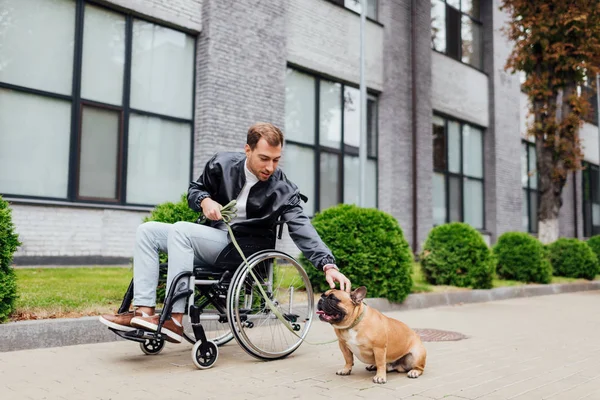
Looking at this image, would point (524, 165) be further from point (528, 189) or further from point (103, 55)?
point (103, 55)

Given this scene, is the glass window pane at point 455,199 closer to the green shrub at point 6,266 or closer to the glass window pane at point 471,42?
the glass window pane at point 471,42

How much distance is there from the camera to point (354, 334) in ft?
13.2

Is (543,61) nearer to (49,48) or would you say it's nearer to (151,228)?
(49,48)

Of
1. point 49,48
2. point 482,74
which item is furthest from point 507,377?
point 482,74

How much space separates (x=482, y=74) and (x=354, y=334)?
18245 millimetres

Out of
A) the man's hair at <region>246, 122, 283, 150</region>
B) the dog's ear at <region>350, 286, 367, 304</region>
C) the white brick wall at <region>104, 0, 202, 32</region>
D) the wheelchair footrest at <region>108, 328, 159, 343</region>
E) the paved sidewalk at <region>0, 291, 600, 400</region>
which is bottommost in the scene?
the paved sidewalk at <region>0, 291, 600, 400</region>

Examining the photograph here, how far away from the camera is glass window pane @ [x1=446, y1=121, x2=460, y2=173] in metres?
19.2

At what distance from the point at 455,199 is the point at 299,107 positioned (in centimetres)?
756

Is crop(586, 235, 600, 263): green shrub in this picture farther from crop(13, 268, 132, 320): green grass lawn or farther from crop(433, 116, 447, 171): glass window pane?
crop(13, 268, 132, 320): green grass lawn

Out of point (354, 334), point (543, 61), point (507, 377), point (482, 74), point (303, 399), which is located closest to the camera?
point (303, 399)

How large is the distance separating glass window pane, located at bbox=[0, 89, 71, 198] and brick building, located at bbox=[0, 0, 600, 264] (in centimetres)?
2

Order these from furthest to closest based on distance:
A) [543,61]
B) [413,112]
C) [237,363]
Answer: [413,112], [543,61], [237,363]

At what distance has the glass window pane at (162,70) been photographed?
11.1 metres

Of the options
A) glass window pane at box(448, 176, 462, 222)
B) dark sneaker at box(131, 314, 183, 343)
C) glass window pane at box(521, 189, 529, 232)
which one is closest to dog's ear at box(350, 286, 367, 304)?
dark sneaker at box(131, 314, 183, 343)
